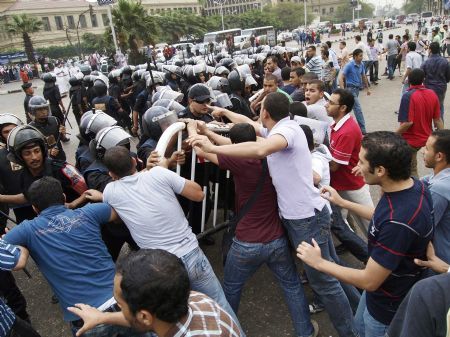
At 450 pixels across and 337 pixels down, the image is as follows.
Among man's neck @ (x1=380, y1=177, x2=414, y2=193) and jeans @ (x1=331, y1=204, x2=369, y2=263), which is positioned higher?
man's neck @ (x1=380, y1=177, x2=414, y2=193)

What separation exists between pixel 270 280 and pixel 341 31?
58.5 meters

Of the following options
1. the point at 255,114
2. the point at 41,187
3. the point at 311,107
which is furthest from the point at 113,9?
the point at 41,187

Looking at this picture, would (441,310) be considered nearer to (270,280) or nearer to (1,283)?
(270,280)

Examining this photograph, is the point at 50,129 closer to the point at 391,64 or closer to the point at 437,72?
the point at 437,72

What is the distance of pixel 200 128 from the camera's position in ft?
10.1

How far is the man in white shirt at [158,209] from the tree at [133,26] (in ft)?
72.6

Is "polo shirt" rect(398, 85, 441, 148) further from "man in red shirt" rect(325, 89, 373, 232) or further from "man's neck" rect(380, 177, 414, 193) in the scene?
"man's neck" rect(380, 177, 414, 193)

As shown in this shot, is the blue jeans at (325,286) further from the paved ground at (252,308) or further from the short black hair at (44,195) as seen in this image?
the short black hair at (44,195)

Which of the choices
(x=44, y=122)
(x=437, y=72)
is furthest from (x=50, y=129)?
(x=437, y=72)

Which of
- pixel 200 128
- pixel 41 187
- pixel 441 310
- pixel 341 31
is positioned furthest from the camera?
pixel 341 31

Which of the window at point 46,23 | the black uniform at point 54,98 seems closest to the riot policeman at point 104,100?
the black uniform at point 54,98

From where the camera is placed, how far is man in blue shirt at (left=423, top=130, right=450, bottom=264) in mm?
2316

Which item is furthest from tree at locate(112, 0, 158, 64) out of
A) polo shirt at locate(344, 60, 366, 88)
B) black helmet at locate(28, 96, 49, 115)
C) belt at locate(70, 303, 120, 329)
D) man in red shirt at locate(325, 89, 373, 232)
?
belt at locate(70, 303, 120, 329)

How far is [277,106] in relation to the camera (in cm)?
269
